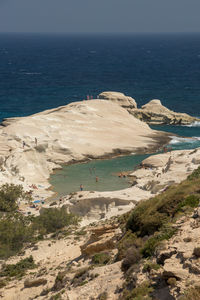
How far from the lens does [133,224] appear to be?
21516mm

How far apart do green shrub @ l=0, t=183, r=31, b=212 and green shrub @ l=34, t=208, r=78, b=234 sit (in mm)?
5883

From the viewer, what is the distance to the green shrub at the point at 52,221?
Answer: 32491mm

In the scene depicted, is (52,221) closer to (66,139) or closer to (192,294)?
(192,294)

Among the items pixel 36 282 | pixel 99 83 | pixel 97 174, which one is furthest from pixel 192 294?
pixel 99 83

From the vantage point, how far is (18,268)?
24688 mm

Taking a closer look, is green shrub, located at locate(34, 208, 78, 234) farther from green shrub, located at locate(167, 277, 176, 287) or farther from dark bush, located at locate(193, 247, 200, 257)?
green shrub, located at locate(167, 277, 176, 287)

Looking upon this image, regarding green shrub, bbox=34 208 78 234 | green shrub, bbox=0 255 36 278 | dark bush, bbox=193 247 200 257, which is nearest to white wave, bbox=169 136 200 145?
green shrub, bbox=34 208 78 234

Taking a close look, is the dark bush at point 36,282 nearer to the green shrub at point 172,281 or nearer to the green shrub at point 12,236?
the green shrub at point 12,236

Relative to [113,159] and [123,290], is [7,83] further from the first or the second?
[123,290]

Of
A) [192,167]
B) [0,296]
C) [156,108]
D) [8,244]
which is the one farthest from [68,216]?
[156,108]

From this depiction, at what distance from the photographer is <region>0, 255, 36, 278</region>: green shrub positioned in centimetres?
2408

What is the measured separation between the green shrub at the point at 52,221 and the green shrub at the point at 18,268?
634 cm

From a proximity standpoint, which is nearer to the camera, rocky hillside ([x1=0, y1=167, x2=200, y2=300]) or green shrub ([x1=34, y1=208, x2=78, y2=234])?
rocky hillside ([x1=0, y1=167, x2=200, y2=300])

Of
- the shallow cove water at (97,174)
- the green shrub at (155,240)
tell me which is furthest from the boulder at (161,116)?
the green shrub at (155,240)
